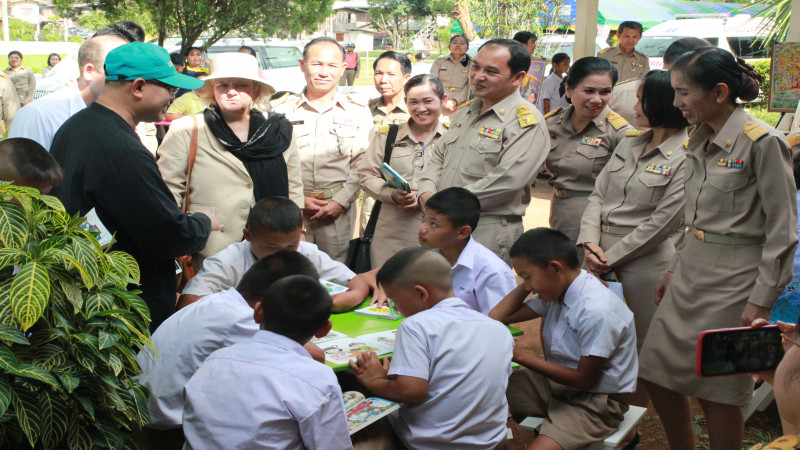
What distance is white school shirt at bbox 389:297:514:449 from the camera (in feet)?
8.05

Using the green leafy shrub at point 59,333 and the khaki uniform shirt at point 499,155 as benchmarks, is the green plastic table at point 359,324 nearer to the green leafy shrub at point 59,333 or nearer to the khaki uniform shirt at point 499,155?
the khaki uniform shirt at point 499,155

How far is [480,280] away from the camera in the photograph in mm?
3342

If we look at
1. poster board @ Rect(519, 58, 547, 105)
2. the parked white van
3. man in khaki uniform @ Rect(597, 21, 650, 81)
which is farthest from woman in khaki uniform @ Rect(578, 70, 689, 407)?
the parked white van

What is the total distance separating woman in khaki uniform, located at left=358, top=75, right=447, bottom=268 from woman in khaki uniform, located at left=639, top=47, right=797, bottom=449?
1.66m

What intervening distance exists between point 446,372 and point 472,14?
474 inches

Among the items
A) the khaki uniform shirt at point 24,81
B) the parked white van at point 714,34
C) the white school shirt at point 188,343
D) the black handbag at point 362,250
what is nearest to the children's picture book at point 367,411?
the white school shirt at point 188,343

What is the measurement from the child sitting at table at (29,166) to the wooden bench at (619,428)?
199cm

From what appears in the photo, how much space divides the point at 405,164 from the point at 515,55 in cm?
100

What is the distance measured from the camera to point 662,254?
3699 mm

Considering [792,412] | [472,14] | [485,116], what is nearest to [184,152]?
[485,116]

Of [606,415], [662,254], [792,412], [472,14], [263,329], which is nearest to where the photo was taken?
[792,412]

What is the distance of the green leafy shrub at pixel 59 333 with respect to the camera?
72.7 inches

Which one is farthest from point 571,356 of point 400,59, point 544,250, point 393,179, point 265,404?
point 400,59

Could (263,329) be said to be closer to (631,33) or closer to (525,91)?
(525,91)
